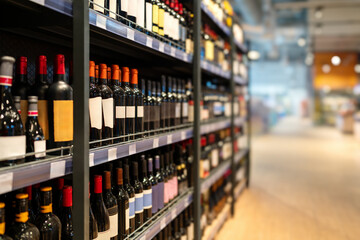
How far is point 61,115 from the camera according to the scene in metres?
1.20

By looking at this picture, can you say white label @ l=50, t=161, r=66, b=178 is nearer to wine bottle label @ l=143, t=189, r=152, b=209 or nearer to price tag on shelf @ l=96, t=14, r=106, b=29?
price tag on shelf @ l=96, t=14, r=106, b=29

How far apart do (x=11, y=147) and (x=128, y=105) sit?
749mm

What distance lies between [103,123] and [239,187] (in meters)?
3.30

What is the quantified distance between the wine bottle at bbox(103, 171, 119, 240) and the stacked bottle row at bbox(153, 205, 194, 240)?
72 cm

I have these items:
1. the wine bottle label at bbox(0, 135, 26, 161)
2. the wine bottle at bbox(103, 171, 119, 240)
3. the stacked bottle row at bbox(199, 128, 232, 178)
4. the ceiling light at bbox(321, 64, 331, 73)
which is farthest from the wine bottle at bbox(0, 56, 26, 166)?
the ceiling light at bbox(321, 64, 331, 73)

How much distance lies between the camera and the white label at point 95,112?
4.50 feet

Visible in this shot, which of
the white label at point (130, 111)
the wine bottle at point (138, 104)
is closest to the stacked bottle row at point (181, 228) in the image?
the wine bottle at point (138, 104)

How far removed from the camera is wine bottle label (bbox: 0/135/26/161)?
980 millimetres

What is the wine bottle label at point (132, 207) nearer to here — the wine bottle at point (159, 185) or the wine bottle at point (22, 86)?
the wine bottle at point (159, 185)

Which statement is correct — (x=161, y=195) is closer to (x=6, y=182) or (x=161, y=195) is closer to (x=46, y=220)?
(x=46, y=220)

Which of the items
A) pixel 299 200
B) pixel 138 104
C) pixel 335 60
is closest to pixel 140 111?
pixel 138 104

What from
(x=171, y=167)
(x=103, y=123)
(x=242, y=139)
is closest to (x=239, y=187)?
(x=242, y=139)

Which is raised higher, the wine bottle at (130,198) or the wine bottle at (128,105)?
the wine bottle at (128,105)

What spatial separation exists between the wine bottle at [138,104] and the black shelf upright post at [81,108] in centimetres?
61
